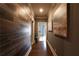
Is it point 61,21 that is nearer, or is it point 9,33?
point 9,33

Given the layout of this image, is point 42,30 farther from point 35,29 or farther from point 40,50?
point 40,50

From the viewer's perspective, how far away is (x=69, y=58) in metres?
1.72

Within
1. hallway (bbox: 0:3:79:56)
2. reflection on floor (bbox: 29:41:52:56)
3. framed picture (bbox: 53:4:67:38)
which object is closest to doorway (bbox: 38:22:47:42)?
hallway (bbox: 0:3:79:56)

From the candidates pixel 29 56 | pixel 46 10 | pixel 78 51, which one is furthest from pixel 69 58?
pixel 46 10

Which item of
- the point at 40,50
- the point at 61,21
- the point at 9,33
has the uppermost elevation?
the point at 61,21

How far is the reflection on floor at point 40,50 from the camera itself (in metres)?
1.91

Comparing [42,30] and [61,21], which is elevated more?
[61,21]

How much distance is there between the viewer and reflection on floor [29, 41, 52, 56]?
1.91m

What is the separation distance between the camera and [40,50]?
2029 millimetres

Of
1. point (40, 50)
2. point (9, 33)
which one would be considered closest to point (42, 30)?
point (40, 50)

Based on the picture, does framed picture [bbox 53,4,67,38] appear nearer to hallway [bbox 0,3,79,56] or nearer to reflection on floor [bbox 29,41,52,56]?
hallway [bbox 0,3,79,56]

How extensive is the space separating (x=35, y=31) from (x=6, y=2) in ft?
2.59

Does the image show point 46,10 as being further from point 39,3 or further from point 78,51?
point 78,51

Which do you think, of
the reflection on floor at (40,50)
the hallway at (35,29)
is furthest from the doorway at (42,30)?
the reflection on floor at (40,50)
